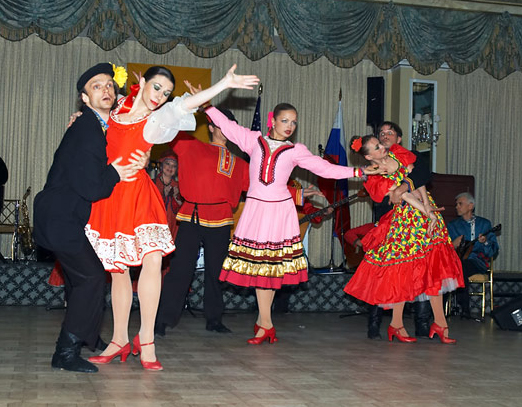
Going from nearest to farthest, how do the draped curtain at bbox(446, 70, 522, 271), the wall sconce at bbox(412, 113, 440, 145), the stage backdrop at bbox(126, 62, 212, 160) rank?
the stage backdrop at bbox(126, 62, 212, 160) < the wall sconce at bbox(412, 113, 440, 145) < the draped curtain at bbox(446, 70, 522, 271)

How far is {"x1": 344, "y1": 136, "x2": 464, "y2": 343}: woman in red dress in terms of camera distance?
4809 mm

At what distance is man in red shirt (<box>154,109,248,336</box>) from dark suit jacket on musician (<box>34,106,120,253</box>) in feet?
5.56

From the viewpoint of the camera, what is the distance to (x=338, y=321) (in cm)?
628

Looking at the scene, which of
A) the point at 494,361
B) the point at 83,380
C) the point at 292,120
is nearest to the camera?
the point at 83,380

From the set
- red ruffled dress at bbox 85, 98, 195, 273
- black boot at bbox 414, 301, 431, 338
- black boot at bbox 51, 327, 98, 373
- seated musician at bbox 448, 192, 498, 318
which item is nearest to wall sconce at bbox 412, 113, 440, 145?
seated musician at bbox 448, 192, 498, 318

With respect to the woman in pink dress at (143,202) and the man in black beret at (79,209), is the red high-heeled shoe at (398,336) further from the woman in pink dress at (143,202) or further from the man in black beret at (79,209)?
the man in black beret at (79,209)

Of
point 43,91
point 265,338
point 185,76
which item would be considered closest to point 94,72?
point 265,338

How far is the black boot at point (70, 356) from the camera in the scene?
3367 mm

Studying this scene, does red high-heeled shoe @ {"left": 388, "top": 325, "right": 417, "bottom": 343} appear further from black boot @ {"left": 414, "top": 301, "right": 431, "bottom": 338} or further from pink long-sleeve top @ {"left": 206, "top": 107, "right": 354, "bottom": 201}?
pink long-sleeve top @ {"left": 206, "top": 107, "right": 354, "bottom": 201}

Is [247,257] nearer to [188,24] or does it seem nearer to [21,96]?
[188,24]

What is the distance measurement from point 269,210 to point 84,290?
5.20 ft

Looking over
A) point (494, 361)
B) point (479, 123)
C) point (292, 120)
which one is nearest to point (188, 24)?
point (292, 120)

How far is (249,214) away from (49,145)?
5975 mm

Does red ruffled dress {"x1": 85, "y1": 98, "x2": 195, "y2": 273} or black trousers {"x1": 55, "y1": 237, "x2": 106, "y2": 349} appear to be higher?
red ruffled dress {"x1": 85, "y1": 98, "x2": 195, "y2": 273}
